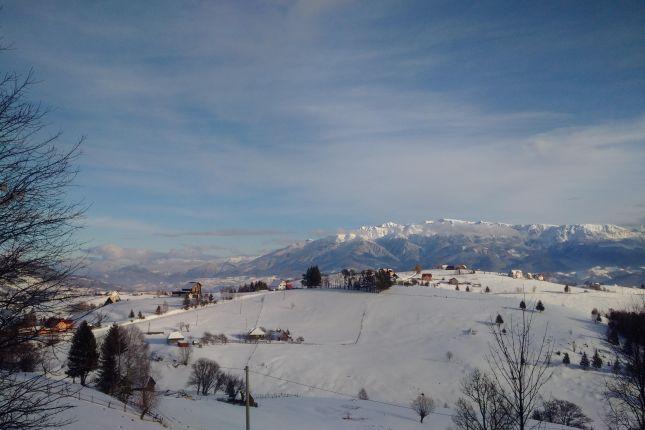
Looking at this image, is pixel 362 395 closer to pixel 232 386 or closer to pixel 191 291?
pixel 232 386

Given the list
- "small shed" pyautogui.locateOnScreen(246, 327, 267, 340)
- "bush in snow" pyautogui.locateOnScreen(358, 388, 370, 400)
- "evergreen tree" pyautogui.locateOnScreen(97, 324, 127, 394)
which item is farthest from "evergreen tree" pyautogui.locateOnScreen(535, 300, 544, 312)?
"evergreen tree" pyautogui.locateOnScreen(97, 324, 127, 394)

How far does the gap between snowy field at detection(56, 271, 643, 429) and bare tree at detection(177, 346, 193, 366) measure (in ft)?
3.51

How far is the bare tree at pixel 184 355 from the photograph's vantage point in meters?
68.8

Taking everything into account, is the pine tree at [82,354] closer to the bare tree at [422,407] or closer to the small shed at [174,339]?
the bare tree at [422,407]

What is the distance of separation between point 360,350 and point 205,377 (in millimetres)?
30286

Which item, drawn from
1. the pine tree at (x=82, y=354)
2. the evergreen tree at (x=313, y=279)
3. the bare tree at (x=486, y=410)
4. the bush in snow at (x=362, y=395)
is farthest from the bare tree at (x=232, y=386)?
the evergreen tree at (x=313, y=279)

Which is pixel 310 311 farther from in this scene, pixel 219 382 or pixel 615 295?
pixel 615 295

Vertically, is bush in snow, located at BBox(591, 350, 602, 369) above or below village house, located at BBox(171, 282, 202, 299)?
below

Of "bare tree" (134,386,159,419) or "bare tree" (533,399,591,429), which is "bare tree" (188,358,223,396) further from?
"bare tree" (533,399,591,429)

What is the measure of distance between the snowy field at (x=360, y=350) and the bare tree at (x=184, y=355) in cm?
107

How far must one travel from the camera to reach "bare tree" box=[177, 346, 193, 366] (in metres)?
68.8

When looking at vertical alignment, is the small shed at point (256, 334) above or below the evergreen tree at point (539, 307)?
below

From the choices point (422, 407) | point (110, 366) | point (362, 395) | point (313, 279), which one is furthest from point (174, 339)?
point (313, 279)

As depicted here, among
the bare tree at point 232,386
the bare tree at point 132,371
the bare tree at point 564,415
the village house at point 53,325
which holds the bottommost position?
the bare tree at point 564,415
